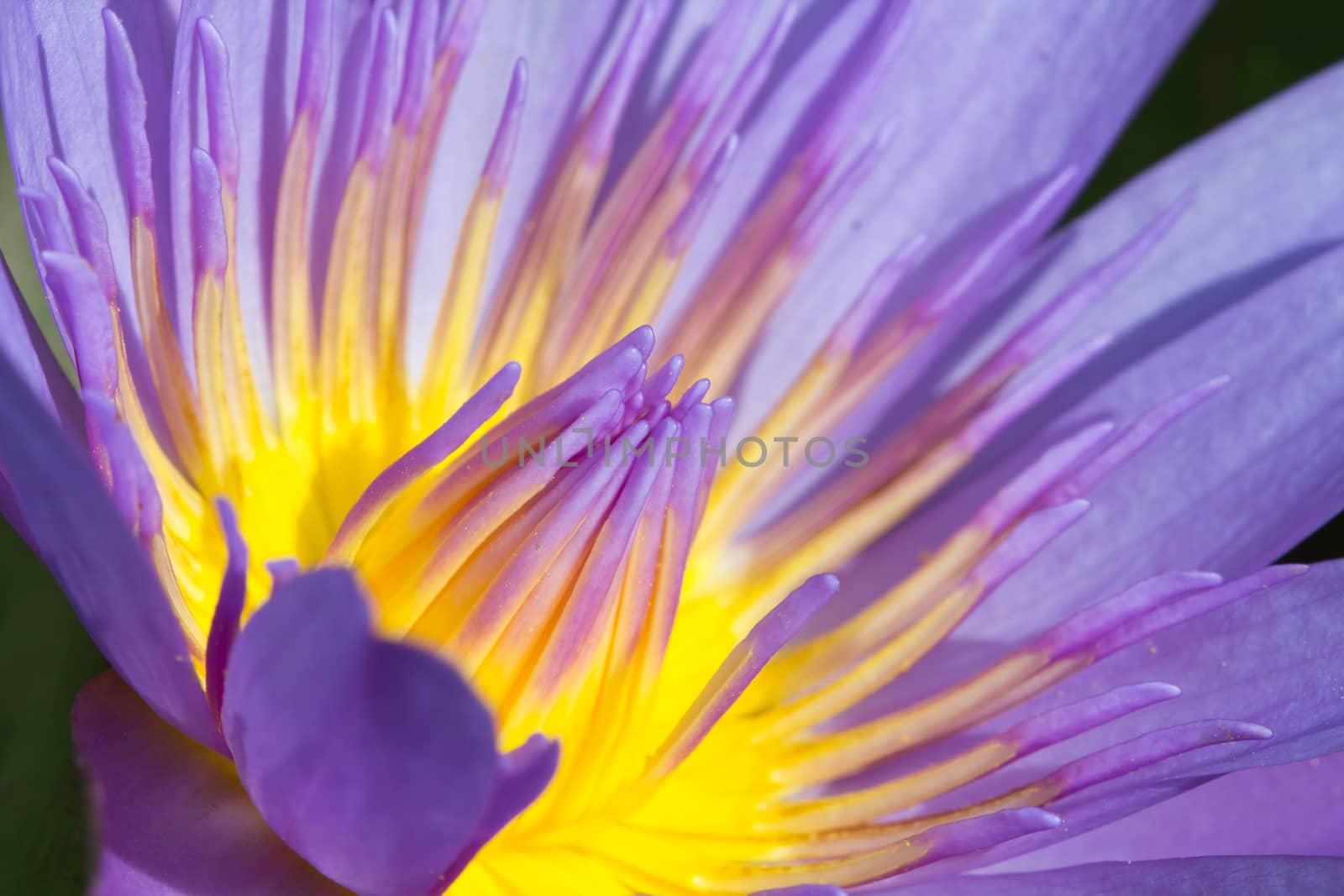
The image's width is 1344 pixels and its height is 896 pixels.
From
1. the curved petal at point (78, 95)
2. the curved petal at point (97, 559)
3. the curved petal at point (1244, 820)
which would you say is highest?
the curved petal at point (1244, 820)

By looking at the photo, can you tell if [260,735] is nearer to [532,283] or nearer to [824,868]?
[824,868]

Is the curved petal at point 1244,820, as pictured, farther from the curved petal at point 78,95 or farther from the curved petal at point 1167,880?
the curved petal at point 78,95

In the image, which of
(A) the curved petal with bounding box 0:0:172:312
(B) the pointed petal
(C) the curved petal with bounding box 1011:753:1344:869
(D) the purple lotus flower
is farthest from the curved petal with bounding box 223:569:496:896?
(B) the pointed petal

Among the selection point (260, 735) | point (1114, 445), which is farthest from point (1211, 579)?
point (260, 735)

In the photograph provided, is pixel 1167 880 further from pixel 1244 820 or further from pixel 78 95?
pixel 78 95

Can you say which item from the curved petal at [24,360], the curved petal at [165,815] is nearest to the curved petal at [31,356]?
the curved petal at [24,360]

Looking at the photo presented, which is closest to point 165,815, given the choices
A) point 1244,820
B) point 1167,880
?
point 1167,880
